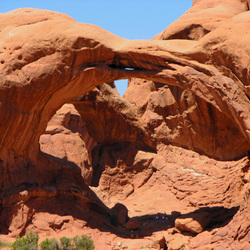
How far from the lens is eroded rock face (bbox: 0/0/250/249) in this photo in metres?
11.1

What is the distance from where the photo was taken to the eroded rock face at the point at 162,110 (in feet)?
36.4

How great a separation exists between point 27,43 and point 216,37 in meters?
4.64

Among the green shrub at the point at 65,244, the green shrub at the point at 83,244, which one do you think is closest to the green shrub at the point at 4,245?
the green shrub at the point at 65,244

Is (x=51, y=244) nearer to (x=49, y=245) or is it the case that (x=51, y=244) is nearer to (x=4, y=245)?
(x=49, y=245)

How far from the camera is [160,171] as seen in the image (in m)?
16.3

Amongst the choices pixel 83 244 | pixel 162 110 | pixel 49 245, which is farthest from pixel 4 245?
pixel 162 110

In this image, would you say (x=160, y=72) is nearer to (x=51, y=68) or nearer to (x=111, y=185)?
(x=51, y=68)

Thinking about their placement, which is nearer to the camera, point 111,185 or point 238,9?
point 238,9

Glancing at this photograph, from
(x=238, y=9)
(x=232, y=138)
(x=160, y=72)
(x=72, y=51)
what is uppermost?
(x=238, y=9)

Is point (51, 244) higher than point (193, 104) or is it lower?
lower

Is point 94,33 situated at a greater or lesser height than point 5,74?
greater

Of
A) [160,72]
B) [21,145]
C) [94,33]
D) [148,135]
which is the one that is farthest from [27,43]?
[148,135]

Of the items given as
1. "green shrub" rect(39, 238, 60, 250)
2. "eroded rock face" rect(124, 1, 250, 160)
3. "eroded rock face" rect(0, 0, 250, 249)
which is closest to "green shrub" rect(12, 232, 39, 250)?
"green shrub" rect(39, 238, 60, 250)

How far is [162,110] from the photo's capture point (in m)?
16.3
